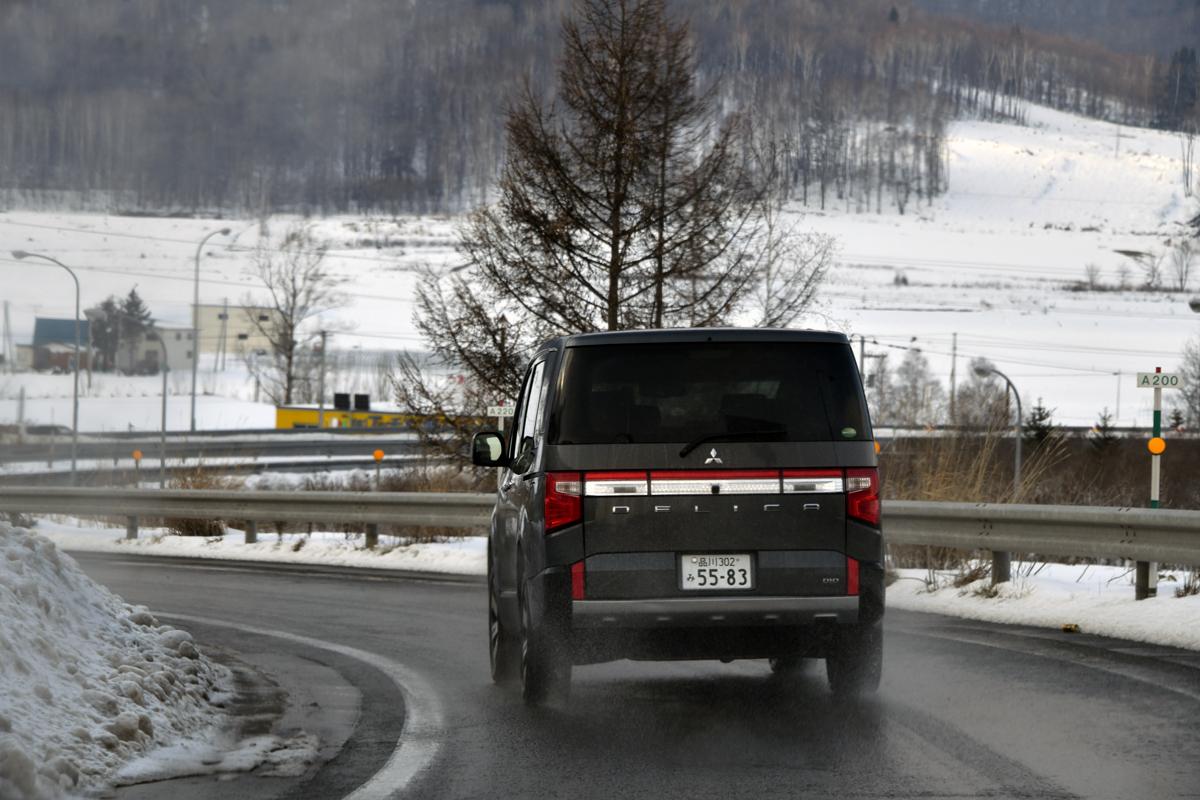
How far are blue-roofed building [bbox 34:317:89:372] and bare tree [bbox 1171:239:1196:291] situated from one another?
425 feet

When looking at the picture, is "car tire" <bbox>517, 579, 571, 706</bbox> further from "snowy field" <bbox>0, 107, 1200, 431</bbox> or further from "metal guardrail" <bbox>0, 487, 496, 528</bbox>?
"metal guardrail" <bbox>0, 487, 496, 528</bbox>

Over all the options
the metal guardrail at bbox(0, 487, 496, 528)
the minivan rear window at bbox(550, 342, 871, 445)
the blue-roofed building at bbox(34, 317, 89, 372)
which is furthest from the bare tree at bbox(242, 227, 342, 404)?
the minivan rear window at bbox(550, 342, 871, 445)

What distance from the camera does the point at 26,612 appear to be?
25.3ft

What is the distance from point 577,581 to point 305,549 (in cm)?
1535

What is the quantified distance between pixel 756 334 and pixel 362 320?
384 ft

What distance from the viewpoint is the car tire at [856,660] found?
8016mm

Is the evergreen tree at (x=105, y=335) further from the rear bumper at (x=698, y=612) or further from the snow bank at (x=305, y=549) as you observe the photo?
the rear bumper at (x=698, y=612)

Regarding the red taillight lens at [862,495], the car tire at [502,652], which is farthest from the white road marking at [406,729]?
the red taillight lens at [862,495]

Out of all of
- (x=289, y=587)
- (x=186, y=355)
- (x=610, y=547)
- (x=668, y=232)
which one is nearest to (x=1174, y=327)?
(x=186, y=355)

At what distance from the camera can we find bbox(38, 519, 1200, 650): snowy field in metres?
11.7

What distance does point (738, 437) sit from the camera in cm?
781

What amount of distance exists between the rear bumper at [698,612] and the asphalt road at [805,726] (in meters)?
0.53

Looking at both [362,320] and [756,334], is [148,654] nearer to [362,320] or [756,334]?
[756,334]

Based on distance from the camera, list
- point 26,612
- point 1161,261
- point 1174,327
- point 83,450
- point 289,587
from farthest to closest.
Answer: point 1161,261 → point 1174,327 → point 83,450 → point 289,587 → point 26,612
